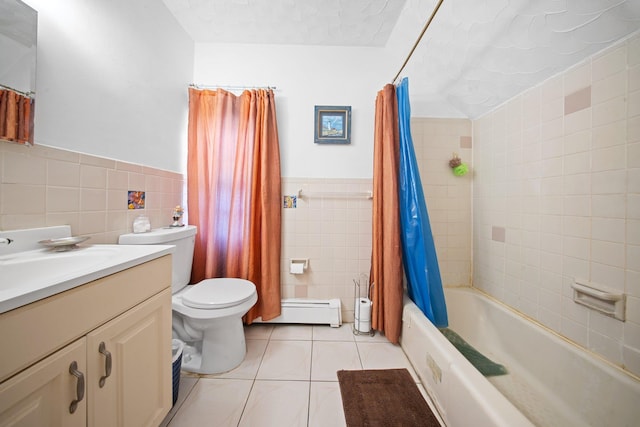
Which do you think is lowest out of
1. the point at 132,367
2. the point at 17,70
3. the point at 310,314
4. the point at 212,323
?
the point at 310,314

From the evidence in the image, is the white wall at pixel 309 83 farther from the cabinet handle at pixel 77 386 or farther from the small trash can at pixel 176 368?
the cabinet handle at pixel 77 386

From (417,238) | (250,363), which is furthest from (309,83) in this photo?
(250,363)

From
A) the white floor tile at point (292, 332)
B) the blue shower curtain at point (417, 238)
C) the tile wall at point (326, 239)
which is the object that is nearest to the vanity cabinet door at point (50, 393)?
the white floor tile at point (292, 332)

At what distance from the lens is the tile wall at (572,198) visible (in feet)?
3.00

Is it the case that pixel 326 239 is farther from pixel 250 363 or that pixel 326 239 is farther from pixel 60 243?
pixel 60 243

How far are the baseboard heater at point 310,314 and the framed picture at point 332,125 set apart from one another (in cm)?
135

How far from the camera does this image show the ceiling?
0.98 metres

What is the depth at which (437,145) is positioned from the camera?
1.76 meters

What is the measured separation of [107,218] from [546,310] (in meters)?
2.49

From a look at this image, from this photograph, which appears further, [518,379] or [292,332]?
[292,332]

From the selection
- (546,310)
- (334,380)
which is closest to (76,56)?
(334,380)

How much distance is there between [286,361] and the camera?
1340mm

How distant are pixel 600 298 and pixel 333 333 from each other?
1.48 m

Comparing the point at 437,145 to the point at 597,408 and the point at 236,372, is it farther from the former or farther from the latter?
the point at 236,372
